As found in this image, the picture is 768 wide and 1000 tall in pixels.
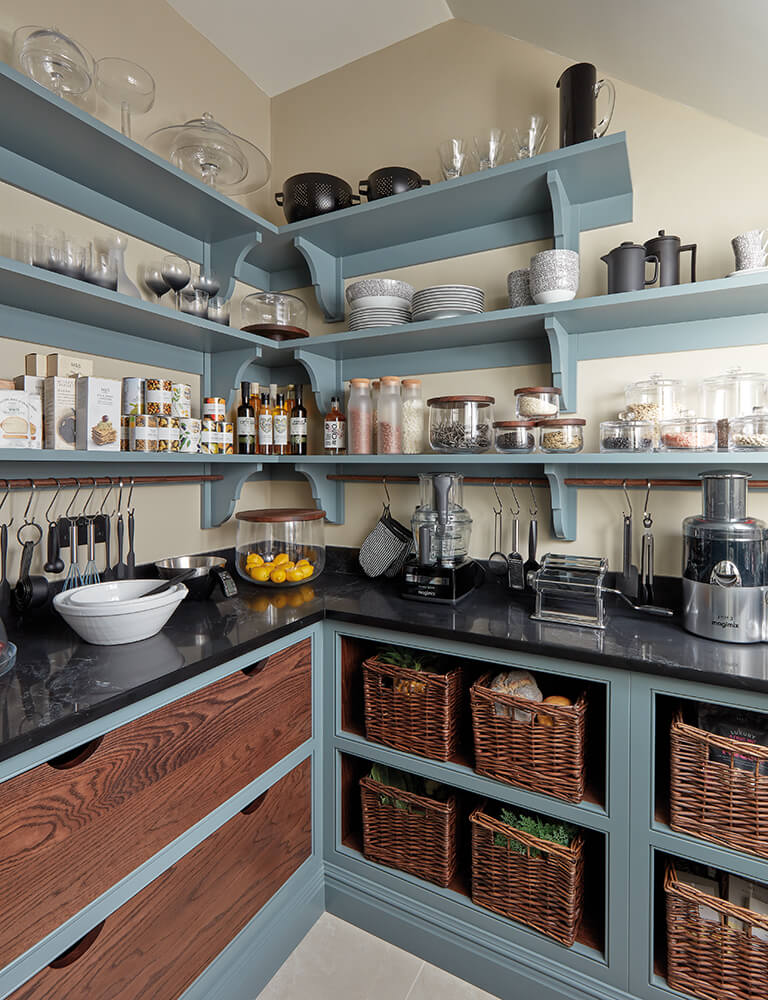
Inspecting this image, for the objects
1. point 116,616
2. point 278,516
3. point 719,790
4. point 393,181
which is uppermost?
point 393,181

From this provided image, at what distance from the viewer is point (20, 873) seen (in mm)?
935

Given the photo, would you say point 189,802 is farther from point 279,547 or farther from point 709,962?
point 709,962

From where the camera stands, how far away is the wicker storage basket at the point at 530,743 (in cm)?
136

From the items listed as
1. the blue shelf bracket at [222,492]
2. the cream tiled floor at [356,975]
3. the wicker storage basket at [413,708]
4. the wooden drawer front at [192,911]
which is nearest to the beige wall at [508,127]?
the blue shelf bracket at [222,492]

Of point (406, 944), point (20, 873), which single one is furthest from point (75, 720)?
point (406, 944)

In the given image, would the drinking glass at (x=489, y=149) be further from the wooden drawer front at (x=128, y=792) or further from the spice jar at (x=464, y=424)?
the wooden drawer front at (x=128, y=792)

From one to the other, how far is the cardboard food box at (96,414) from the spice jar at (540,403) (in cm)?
117

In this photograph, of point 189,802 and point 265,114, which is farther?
point 265,114

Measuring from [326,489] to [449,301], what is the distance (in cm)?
89

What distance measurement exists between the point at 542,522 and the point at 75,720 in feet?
4.88

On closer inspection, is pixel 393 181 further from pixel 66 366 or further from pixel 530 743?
pixel 530 743

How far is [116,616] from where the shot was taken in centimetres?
131

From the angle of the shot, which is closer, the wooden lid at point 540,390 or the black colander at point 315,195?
the wooden lid at point 540,390

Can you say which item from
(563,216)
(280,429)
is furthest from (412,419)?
(563,216)
